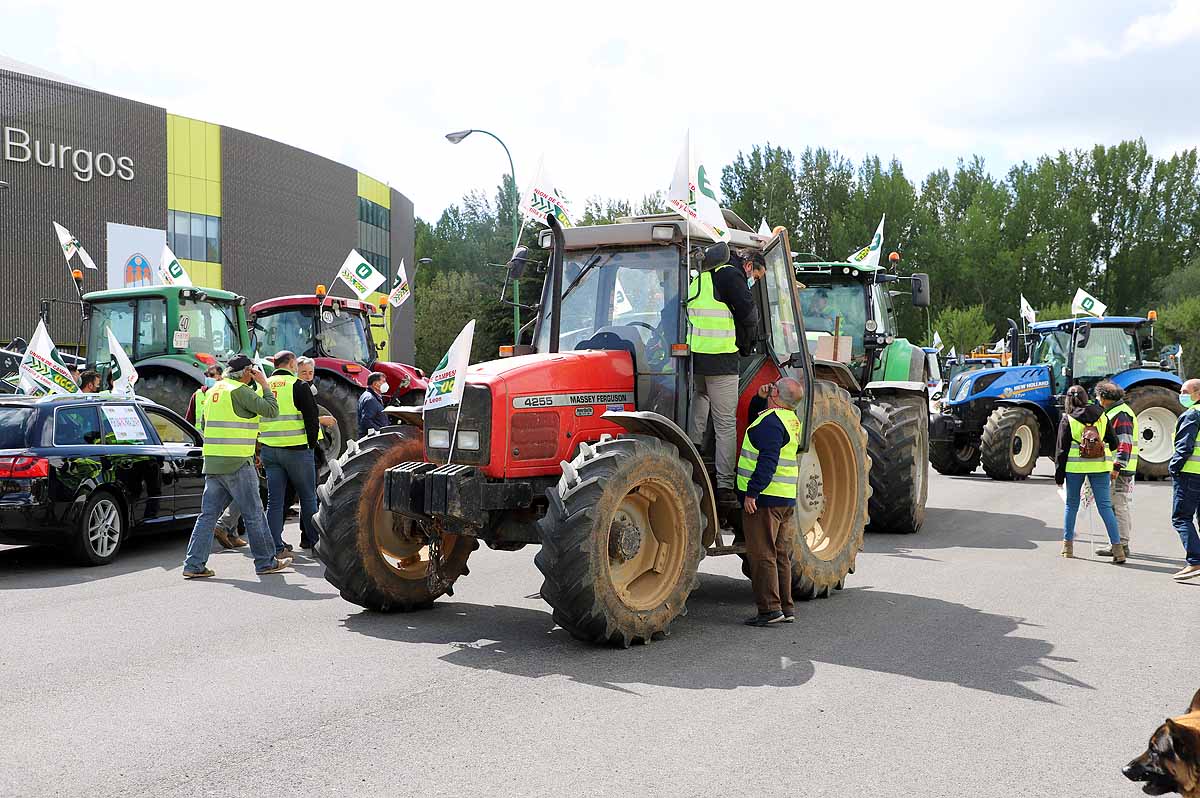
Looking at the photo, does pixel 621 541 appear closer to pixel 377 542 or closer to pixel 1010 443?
pixel 377 542

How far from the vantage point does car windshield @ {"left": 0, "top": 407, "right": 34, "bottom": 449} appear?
9828 millimetres

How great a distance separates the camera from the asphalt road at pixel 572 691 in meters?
4.59

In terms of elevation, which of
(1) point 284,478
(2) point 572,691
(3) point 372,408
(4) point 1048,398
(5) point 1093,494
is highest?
(4) point 1048,398

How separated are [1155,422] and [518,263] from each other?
15097 millimetres

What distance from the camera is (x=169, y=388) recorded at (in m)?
14.5

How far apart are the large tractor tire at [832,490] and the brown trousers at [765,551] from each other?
2.88ft

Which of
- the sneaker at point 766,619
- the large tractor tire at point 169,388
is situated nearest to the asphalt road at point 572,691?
the sneaker at point 766,619

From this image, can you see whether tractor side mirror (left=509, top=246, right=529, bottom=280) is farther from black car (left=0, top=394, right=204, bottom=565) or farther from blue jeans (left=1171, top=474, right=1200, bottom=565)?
blue jeans (left=1171, top=474, right=1200, bottom=565)

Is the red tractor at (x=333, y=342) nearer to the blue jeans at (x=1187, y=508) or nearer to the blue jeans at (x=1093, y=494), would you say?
the blue jeans at (x=1093, y=494)

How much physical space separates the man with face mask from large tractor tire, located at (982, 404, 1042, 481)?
8.35 meters

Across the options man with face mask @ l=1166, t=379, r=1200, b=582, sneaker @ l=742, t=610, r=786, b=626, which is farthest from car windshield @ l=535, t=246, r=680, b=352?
man with face mask @ l=1166, t=379, r=1200, b=582

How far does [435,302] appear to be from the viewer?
49.6 meters

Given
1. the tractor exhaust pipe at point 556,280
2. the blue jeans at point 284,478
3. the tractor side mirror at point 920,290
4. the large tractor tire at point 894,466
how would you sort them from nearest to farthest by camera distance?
the tractor exhaust pipe at point 556,280 → the blue jeans at point 284,478 → the large tractor tire at point 894,466 → the tractor side mirror at point 920,290

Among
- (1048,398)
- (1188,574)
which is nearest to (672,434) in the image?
(1188,574)
